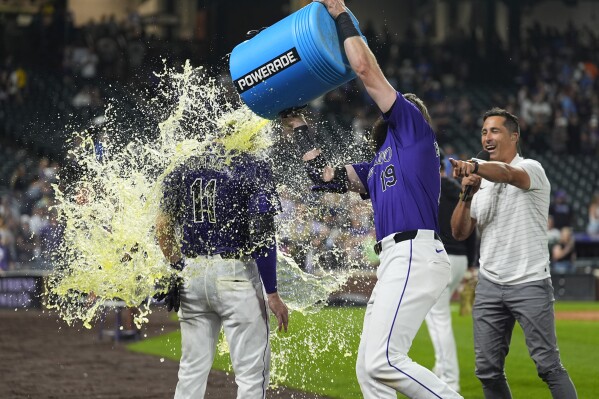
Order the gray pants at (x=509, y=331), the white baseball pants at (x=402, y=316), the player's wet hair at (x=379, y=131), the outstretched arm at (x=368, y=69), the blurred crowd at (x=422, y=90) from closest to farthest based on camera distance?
the white baseball pants at (x=402, y=316)
the outstretched arm at (x=368, y=69)
the player's wet hair at (x=379, y=131)
the gray pants at (x=509, y=331)
the blurred crowd at (x=422, y=90)

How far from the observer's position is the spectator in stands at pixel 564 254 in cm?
1952

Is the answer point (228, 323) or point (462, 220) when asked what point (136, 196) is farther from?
point (462, 220)

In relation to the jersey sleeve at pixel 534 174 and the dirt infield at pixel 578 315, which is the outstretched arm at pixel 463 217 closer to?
the jersey sleeve at pixel 534 174

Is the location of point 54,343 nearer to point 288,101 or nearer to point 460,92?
point 288,101

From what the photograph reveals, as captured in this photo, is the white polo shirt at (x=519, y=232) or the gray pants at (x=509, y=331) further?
the white polo shirt at (x=519, y=232)

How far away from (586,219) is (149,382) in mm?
16825

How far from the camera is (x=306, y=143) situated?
17.3 ft

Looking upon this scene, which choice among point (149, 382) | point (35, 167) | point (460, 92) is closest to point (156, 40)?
point (35, 167)

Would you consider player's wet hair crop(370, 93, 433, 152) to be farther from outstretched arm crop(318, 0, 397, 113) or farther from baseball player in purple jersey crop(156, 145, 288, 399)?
baseball player in purple jersey crop(156, 145, 288, 399)

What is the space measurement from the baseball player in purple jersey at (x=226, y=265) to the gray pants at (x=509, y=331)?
145cm

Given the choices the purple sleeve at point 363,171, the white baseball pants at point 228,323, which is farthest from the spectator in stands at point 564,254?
the white baseball pants at point 228,323

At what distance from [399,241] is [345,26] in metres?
1.15

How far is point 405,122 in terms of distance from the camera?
187 inches

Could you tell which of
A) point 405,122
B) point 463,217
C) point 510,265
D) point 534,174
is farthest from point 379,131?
point 510,265
